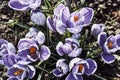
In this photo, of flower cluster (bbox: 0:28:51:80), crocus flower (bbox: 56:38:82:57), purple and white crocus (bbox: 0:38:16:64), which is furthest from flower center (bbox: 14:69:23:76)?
crocus flower (bbox: 56:38:82:57)

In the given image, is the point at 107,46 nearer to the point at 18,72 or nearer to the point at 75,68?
the point at 75,68

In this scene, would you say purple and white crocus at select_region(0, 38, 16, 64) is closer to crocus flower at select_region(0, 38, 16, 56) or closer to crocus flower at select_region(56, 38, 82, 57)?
crocus flower at select_region(0, 38, 16, 56)

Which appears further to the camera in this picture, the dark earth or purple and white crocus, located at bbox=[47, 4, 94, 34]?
the dark earth

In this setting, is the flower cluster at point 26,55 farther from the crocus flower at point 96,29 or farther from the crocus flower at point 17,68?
the crocus flower at point 96,29

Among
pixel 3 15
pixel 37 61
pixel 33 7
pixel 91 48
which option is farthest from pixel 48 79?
pixel 3 15

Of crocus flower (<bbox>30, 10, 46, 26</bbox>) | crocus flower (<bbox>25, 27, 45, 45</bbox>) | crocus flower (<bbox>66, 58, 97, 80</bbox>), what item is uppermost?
crocus flower (<bbox>30, 10, 46, 26</bbox>)

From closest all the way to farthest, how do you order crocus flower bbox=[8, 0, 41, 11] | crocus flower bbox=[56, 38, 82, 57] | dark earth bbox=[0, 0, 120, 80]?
crocus flower bbox=[56, 38, 82, 57] → crocus flower bbox=[8, 0, 41, 11] → dark earth bbox=[0, 0, 120, 80]

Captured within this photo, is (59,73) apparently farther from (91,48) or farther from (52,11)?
(52,11)

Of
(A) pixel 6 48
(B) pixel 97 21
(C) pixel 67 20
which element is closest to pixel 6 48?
(A) pixel 6 48
